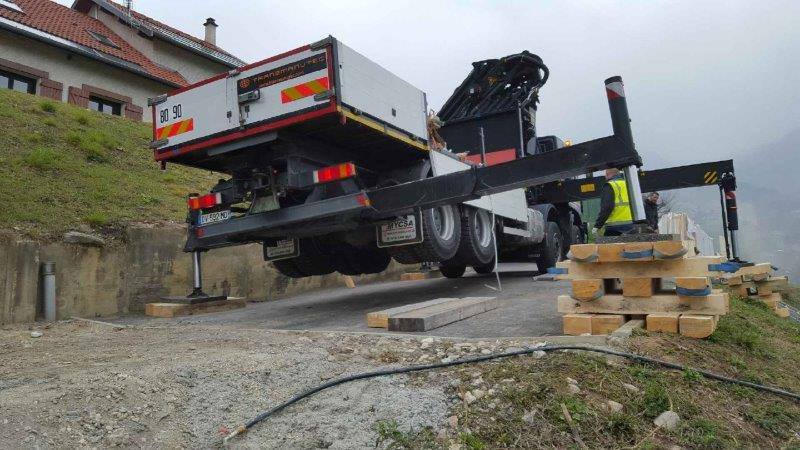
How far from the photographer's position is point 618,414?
2.54m

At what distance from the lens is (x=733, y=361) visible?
344 cm

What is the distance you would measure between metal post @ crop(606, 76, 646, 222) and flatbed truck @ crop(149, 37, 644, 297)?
0.03 feet

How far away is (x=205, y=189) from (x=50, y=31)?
36.3ft

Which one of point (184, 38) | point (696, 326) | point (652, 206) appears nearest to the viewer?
point (696, 326)

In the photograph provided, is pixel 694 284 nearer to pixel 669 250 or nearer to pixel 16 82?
pixel 669 250

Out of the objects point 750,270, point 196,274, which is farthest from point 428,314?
point 750,270

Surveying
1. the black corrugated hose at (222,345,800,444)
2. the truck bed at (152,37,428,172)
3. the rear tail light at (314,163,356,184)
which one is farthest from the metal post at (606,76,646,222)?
the rear tail light at (314,163,356,184)

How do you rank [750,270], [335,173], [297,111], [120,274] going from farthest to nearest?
[750,270] → [120,274] → [335,173] → [297,111]

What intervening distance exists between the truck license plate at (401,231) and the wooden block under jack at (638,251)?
267cm

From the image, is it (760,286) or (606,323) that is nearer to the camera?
(606,323)

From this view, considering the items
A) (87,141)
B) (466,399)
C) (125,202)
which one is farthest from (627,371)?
(87,141)

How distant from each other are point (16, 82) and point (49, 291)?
1344 cm

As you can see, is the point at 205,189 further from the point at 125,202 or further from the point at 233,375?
the point at 233,375

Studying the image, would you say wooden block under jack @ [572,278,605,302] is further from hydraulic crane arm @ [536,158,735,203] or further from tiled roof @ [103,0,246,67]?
tiled roof @ [103,0,246,67]
